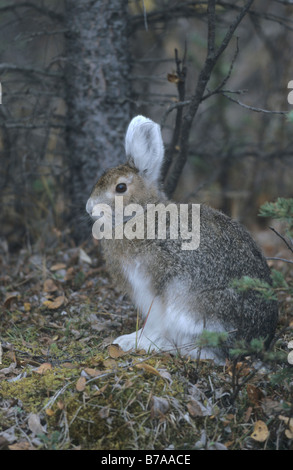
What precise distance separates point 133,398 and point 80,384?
0.41m

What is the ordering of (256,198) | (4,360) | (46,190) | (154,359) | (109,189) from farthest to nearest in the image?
1. (256,198)
2. (46,190)
3. (109,189)
4. (4,360)
5. (154,359)

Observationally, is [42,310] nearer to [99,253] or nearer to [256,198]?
[99,253]

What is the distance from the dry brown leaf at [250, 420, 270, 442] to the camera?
3592mm

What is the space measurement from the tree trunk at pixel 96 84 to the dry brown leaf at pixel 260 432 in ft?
12.6

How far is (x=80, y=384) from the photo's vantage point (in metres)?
Result: 3.92

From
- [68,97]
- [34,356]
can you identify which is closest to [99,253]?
[68,97]

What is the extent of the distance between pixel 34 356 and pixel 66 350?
11.4 inches

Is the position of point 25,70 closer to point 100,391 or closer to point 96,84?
point 96,84

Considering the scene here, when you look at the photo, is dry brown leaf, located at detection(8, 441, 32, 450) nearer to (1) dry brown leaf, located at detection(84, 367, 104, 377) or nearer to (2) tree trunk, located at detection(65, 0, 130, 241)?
(1) dry brown leaf, located at detection(84, 367, 104, 377)

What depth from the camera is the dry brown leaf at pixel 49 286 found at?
6.15 metres

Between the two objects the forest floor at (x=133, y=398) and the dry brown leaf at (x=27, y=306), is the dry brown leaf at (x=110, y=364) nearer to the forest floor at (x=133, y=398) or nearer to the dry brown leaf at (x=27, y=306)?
the forest floor at (x=133, y=398)

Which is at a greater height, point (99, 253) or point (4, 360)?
point (99, 253)

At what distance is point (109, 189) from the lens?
5.06m

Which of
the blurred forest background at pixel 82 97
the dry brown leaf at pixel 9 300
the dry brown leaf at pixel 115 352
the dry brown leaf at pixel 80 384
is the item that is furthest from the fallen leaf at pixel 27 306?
the dry brown leaf at pixel 80 384
